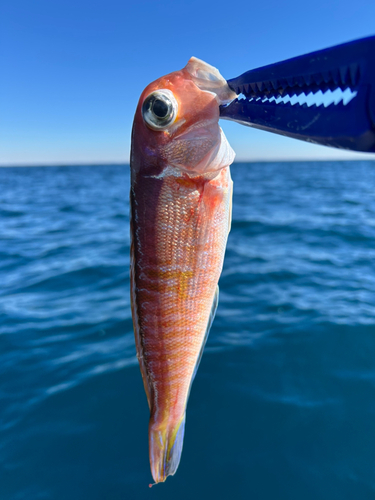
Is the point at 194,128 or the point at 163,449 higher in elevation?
the point at 194,128

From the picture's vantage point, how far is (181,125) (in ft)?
4.75

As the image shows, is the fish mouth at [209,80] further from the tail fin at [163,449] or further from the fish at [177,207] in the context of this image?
the tail fin at [163,449]

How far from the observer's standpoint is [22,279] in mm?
7121

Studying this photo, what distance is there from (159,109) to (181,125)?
0.37ft

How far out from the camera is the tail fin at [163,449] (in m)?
1.72

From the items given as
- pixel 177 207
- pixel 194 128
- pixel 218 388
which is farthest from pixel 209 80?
pixel 218 388

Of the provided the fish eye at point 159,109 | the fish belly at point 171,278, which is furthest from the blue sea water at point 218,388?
the fish eye at point 159,109

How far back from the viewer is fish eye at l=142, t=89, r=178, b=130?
4.60ft

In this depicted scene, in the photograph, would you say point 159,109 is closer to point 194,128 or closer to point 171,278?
point 194,128

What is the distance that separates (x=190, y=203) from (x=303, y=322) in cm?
417

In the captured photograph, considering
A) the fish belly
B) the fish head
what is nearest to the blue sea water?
the fish belly

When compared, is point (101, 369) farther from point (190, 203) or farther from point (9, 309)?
point (190, 203)

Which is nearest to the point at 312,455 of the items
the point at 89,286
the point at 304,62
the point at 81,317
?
the point at 304,62

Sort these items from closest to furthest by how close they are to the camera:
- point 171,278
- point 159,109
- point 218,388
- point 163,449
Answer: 1. point 159,109
2. point 171,278
3. point 163,449
4. point 218,388
